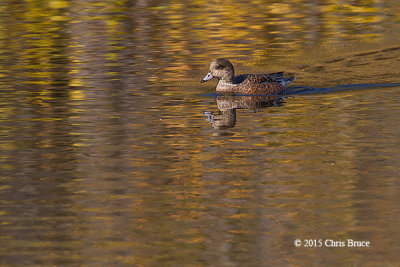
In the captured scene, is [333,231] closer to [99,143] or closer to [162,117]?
[99,143]

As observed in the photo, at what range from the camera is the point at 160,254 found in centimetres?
851

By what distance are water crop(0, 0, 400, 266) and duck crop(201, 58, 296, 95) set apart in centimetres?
35

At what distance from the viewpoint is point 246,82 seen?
17.8m

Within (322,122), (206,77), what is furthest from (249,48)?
(322,122)

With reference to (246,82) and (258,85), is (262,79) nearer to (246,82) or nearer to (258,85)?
(258,85)

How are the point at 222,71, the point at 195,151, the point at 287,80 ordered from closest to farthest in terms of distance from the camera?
1. the point at 195,151
2. the point at 287,80
3. the point at 222,71

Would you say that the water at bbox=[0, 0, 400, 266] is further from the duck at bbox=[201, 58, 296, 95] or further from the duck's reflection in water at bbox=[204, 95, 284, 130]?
the duck at bbox=[201, 58, 296, 95]

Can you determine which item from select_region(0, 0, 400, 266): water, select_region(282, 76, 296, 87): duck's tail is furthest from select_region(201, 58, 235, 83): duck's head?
select_region(282, 76, 296, 87): duck's tail

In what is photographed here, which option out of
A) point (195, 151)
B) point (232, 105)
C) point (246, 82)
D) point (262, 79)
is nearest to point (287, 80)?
point (262, 79)

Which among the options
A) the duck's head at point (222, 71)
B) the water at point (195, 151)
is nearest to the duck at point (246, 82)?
the duck's head at point (222, 71)

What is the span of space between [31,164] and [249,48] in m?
11.5

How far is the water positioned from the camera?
29.0ft

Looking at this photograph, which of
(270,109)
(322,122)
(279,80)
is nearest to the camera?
(322,122)

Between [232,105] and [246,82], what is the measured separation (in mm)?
1388
